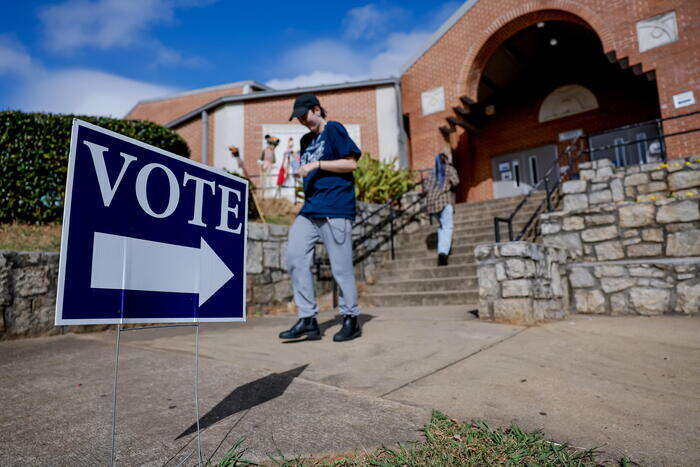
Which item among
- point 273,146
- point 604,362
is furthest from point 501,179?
point 604,362

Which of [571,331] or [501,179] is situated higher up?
[501,179]

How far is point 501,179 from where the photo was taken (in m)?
13.3

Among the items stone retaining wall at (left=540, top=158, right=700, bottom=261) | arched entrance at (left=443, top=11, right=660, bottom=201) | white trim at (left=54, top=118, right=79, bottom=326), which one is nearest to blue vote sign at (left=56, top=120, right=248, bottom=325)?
white trim at (left=54, top=118, right=79, bottom=326)

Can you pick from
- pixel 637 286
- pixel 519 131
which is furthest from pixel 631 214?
pixel 519 131

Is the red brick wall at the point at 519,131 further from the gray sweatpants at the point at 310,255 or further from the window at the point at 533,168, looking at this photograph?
the gray sweatpants at the point at 310,255

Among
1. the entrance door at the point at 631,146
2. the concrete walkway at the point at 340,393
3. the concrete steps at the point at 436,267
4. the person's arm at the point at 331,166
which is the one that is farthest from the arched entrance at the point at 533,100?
the concrete walkway at the point at 340,393

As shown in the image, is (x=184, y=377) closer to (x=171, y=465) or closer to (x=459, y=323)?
(x=171, y=465)

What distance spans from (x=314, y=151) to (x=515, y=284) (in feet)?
7.78

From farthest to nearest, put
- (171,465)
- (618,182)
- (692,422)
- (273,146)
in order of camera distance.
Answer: (273,146), (618,182), (692,422), (171,465)

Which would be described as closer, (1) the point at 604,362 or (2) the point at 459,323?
(1) the point at 604,362

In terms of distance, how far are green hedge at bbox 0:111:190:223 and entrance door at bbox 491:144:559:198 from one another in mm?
11722

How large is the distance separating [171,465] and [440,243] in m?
5.69

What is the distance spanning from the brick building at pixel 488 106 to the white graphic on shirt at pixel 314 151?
8520 millimetres

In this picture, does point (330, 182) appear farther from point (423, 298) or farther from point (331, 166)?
point (423, 298)
